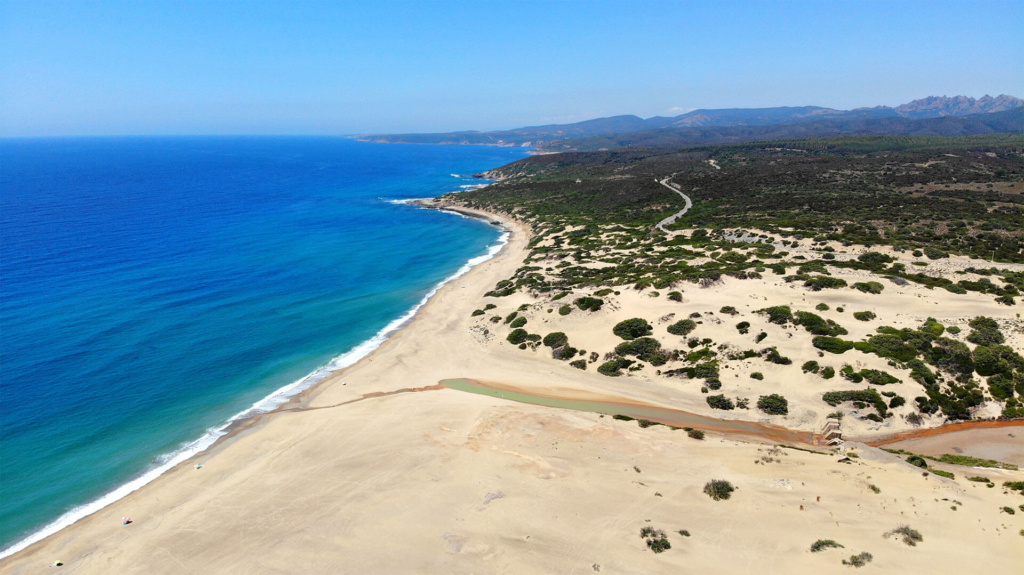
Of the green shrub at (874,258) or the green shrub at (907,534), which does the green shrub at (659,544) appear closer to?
the green shrub at (907,534)

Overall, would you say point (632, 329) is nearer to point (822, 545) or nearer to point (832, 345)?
point (832, 345)

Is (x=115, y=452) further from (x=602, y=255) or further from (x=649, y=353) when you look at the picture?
(x=602, y=255)

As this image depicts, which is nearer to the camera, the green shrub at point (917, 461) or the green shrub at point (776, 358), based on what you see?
the green shrub at point (917, 461)

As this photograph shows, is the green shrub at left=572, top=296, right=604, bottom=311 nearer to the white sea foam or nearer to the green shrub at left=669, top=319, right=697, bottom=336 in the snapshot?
the green shrub at left=669, top=319, right=697, bottom=336

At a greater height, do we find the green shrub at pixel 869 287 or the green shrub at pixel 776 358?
the green shrub at pixel 869 287

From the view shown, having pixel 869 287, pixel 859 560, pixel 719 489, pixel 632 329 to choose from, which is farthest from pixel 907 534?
pixel 869 287

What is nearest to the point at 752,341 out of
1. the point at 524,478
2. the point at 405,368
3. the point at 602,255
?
the point at 524,478

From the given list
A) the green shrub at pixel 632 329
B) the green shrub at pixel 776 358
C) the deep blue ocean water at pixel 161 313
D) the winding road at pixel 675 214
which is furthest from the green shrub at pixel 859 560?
the winding road at pixel 675 214
